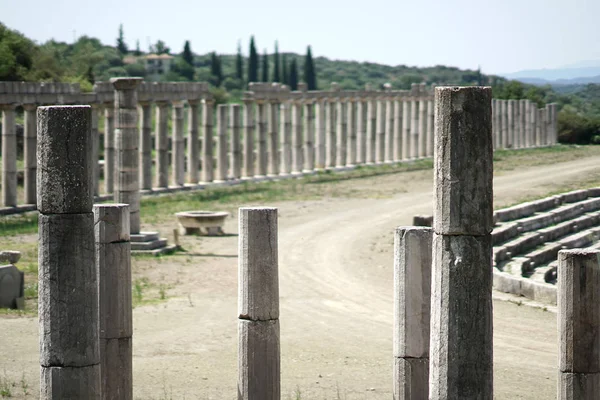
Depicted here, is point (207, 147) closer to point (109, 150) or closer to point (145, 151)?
→ point (145, 151)

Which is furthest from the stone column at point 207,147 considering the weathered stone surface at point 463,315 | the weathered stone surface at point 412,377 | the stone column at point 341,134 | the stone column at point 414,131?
the weathered stone surface at point 463,315

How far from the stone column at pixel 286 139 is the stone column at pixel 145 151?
318 inches

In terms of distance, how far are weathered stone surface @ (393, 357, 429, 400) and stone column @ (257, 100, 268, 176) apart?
1344 inches

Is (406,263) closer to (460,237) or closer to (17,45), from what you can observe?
(460,237)

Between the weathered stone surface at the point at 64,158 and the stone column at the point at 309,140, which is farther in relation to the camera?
the stone column at the point at 309,140

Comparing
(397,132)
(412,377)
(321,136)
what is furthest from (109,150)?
(412,377)

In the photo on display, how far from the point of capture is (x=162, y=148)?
4231 cm

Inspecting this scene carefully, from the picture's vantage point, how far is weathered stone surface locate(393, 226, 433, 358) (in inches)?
497

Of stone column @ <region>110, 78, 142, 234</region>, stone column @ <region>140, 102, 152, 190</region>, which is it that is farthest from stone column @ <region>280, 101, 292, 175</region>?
stone column @ <region>110, 78, 142, 234</region>

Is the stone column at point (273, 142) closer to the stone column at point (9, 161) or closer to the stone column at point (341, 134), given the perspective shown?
the stone column at point (341, 134)

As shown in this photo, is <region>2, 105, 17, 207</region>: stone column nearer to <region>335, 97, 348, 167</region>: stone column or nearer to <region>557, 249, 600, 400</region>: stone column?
<region>335, 97, 348, 167</region>: stone column

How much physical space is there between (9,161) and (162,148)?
7516mm

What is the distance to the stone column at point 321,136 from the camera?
167 ft

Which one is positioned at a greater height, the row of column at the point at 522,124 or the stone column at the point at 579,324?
the row of column at the point at 522,124
